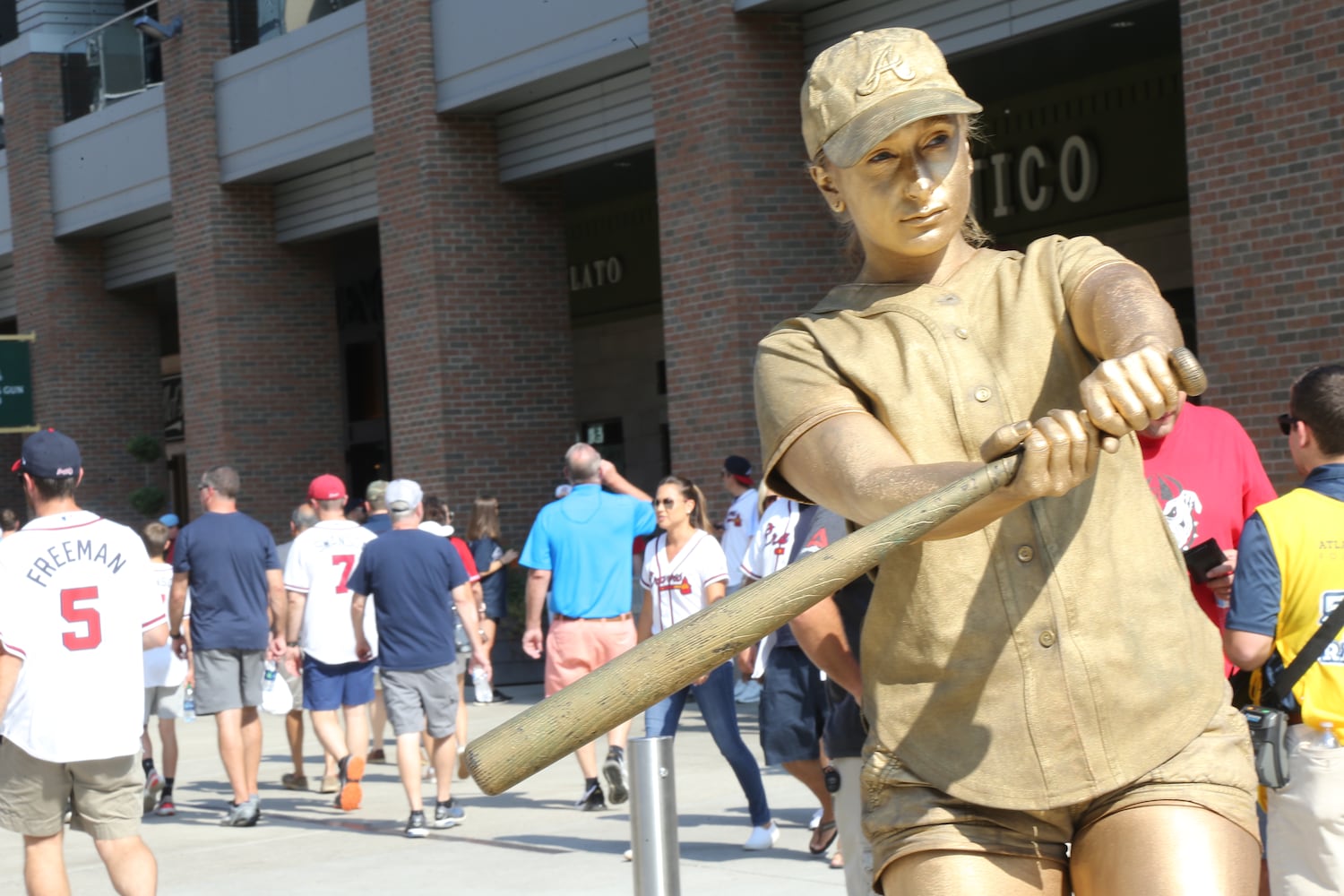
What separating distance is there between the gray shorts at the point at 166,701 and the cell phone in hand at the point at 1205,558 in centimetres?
740

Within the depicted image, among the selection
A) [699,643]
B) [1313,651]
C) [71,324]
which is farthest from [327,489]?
[71,324]

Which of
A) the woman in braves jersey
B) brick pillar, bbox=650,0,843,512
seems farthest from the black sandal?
brick pillar, bbox=650,0,843,512

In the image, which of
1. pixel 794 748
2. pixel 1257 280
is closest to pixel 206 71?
pixel 1257 280

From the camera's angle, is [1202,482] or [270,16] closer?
[1202,482]

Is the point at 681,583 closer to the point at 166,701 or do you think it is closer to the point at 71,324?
the point at 166,701

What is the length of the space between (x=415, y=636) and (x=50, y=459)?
3.30 m

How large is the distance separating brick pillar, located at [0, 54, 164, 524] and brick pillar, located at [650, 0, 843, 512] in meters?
11.8

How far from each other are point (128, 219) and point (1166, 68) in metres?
13.5

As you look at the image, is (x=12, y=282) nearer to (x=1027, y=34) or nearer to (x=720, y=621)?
(x=1027, y=34)

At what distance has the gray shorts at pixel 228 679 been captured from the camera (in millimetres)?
10180

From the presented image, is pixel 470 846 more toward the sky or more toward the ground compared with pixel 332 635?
more toward the ground

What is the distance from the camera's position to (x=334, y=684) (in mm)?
10477

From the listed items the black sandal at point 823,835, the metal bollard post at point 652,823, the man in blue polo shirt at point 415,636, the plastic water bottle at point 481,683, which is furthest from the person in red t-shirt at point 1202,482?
the plastic water bottle at point 481,683

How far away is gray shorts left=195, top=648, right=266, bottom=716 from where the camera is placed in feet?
33.4
